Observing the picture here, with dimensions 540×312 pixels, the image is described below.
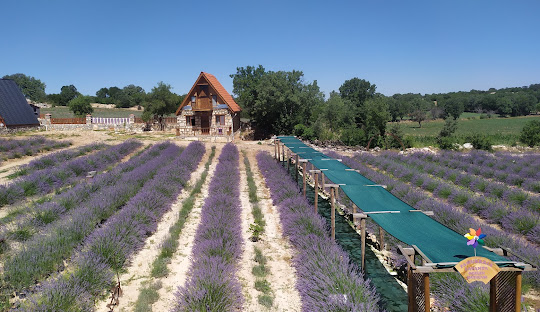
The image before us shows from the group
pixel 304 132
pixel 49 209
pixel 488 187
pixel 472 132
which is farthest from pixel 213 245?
pixel 472 132

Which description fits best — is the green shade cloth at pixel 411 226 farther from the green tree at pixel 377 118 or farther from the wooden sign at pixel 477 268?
the green tree at pixel 377 118

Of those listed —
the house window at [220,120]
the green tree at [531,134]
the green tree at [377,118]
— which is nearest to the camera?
the green tree at [377,118]

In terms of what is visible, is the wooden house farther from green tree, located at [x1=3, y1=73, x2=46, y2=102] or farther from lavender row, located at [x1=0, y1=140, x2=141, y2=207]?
green tree, located at [x1=3, y1=73, x2=46, y2=102]

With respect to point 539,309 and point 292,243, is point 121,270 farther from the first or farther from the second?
point 539,309

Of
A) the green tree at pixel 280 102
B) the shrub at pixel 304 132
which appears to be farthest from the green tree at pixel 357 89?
the shrub at pixel 304 132

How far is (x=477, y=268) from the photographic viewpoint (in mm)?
3336

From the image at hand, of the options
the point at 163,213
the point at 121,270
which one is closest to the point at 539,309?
the point at 121,270

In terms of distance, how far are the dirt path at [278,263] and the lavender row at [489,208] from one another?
563 centimetres

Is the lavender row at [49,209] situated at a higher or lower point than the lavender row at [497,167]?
lower

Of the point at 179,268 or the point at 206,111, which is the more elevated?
the point at 206,111

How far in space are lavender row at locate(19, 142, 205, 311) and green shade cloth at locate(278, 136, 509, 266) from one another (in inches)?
186

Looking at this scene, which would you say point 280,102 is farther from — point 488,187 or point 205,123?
point 488,187

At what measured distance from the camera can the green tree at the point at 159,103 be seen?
31.1 metres

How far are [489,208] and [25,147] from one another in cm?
2294
